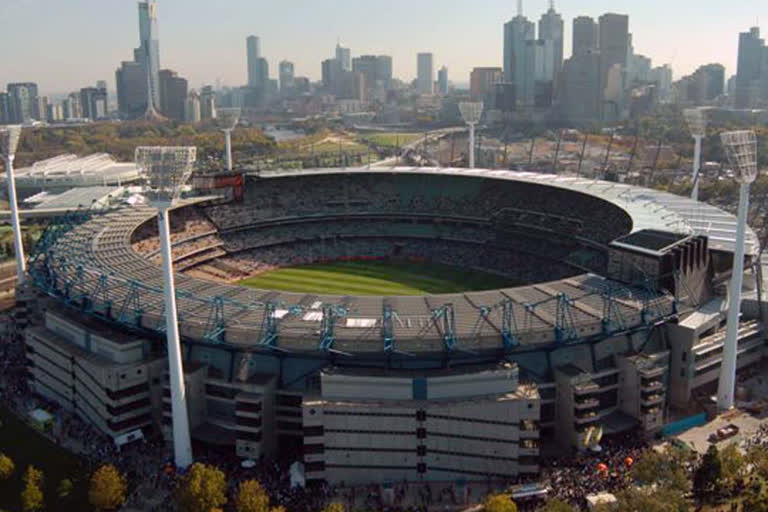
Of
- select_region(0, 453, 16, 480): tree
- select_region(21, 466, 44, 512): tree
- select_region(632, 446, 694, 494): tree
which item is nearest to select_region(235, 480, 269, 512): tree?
select_region(21, 466, 44, 512): tree

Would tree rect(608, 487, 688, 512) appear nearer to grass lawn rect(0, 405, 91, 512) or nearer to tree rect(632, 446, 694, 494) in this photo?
tree rect(632, 446, 694, 494)

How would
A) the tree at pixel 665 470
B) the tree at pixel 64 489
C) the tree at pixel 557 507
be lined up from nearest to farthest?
the tree at pixel 557 507, the tree at pixel 665 470, the tree at pixel 64 489

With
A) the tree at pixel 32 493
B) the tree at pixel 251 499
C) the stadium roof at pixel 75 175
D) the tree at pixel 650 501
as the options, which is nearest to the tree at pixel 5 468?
the tree at pixel 32 493

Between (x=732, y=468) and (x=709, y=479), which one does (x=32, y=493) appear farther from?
(x=732, y=468)

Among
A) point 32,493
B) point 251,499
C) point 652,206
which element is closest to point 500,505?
point 251,499

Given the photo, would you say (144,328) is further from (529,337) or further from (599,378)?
(599,378)

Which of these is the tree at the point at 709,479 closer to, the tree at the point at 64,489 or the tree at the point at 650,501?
the tree at the point at 650,501
